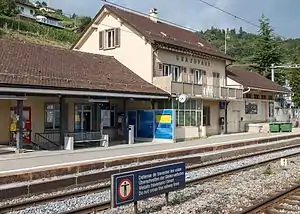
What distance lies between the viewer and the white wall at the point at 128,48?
2975 centimetres

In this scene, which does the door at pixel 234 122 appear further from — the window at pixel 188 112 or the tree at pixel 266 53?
the tree at pixel 266 53

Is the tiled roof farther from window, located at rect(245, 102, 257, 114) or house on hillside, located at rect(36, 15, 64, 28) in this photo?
house on hillside, located at rect(36, 15, 64, 28)

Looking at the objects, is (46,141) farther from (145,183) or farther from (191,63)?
(145,183)

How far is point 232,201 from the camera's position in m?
10.0

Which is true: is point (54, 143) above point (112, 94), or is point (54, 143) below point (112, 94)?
below

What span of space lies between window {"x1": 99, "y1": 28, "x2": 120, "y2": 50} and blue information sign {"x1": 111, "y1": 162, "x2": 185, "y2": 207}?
76.0 feet

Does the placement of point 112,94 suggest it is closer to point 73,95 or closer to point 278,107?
point 73,95

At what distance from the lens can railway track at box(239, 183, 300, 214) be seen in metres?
8.87

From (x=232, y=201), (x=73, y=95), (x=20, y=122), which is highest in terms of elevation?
(x=73, y=95)

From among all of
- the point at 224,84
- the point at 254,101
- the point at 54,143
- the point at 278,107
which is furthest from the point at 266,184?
the point at 278,107

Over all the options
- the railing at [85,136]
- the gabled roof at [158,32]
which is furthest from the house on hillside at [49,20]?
the railing at [85,136]

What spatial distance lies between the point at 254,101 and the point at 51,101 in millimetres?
23713

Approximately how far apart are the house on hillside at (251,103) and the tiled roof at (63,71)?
12.3 m

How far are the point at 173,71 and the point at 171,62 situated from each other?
0.75 meters
